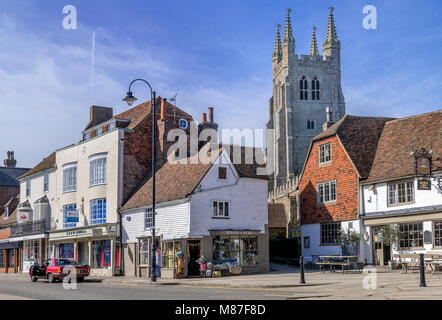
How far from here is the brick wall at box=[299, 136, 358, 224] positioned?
3584 cm

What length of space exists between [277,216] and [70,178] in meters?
19.9

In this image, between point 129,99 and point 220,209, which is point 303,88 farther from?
point 129,99

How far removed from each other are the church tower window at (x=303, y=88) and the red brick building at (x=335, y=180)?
71060 millimetres

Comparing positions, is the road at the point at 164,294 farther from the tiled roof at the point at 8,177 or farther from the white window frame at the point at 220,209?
the tiled roof at the point at 8,177

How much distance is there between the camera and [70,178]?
44.6 m

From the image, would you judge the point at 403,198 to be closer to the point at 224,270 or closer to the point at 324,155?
the point at 324,155

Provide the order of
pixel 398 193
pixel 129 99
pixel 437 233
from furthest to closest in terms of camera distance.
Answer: pixel 398 193, pixel 437 233, pixel 129 99

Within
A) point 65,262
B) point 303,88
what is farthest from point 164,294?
point 303,88

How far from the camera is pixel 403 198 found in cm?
3225
